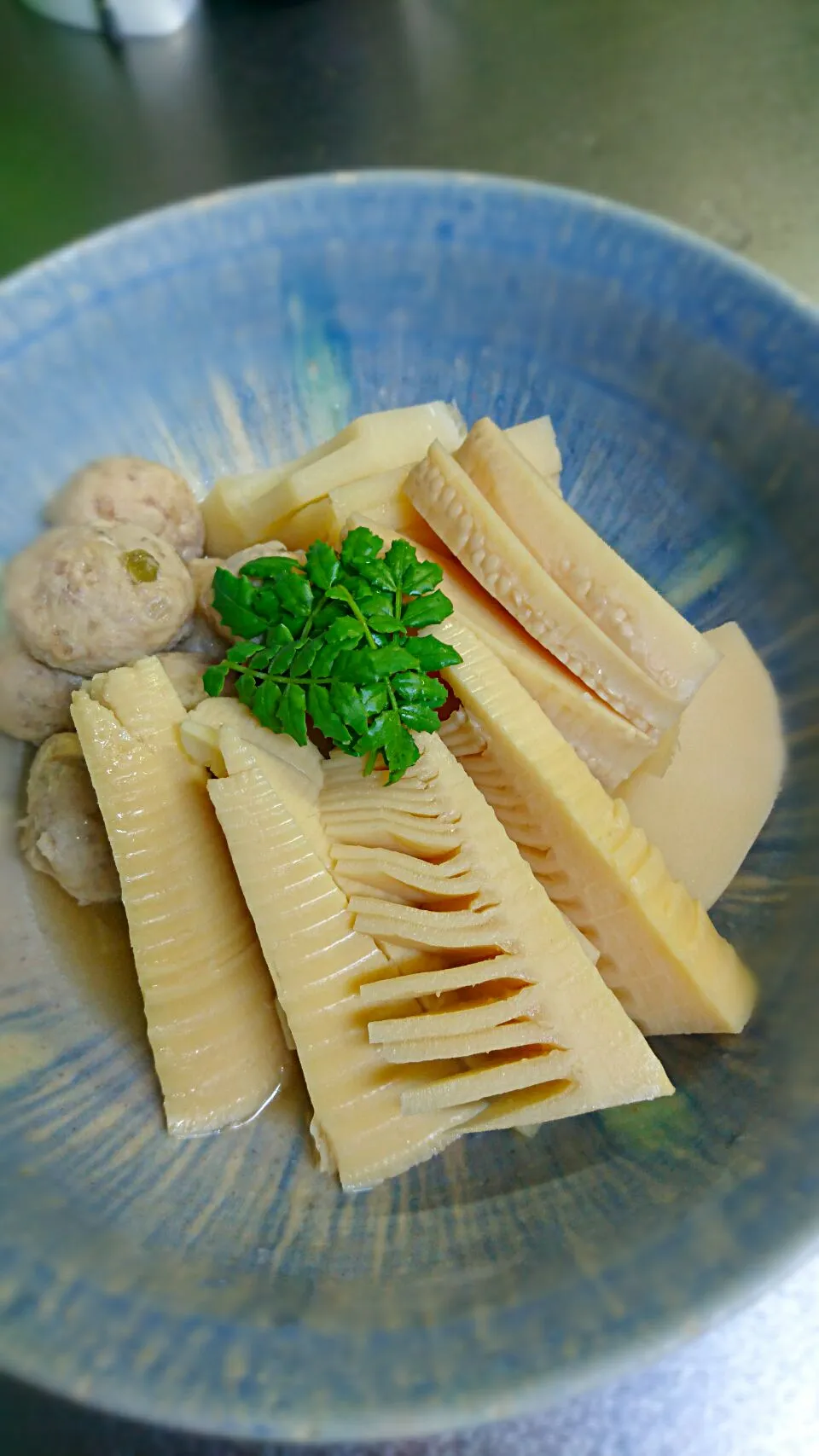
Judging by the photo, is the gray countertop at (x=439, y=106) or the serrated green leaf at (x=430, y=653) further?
the gray countertop at (x=439, y=106)

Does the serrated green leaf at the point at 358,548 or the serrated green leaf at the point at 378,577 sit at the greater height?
the serrated green leaf at the point at 358,548

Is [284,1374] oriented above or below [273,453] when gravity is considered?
below

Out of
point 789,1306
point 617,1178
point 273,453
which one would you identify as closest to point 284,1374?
point 617,1178

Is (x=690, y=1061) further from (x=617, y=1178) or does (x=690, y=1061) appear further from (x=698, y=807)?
(x=698, y=807)

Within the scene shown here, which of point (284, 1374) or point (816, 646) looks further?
point (816, 646)

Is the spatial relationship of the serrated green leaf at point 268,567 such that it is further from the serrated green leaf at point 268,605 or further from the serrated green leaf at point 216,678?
the serrated green leaf at point 216,678

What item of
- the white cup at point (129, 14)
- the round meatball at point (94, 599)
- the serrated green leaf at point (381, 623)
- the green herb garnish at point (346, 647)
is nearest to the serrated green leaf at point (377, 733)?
the green herb garnish at point (346, 647)

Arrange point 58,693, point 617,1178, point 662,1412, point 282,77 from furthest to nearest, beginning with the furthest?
point 282,77, point 58,693, point 662,1412, point 617,1178

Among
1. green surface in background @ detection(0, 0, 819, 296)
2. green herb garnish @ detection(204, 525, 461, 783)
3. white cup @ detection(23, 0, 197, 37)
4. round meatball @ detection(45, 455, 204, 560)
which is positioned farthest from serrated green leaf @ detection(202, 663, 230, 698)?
white cup @ detection(23, 0, 197, 37)
